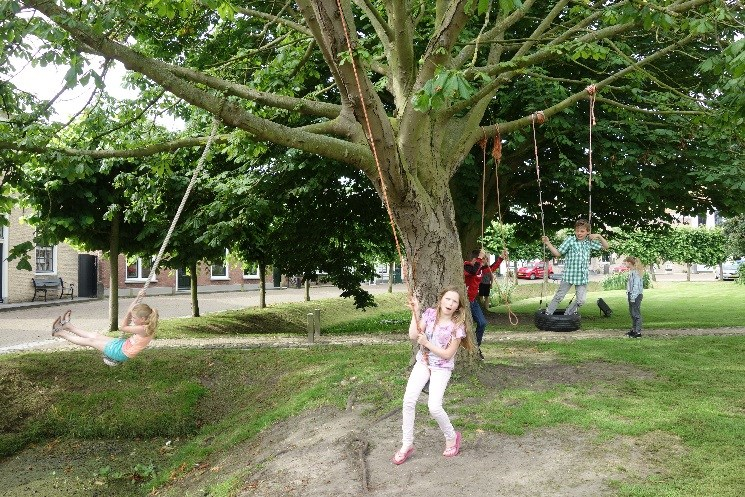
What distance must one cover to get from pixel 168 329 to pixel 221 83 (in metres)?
11.7

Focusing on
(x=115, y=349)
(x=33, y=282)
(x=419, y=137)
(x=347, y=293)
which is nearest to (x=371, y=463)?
(x=115, y=349)

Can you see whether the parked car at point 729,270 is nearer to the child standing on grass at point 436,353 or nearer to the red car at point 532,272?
the red car at point 532,272

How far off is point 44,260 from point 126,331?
2910 cm

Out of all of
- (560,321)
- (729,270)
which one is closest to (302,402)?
(560,321)

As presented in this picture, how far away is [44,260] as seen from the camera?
33156mm

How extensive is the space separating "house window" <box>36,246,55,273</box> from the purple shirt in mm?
30108

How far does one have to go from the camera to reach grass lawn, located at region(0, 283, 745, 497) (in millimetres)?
6957

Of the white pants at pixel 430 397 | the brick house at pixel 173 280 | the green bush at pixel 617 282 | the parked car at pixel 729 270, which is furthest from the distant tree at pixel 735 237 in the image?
the white pants at pixel 430 397

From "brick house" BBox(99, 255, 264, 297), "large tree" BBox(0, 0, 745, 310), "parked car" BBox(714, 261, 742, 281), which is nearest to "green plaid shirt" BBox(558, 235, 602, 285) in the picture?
"large tree" BBox(0, 0, 745, 310)

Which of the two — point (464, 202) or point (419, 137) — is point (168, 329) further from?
point (419, 137)

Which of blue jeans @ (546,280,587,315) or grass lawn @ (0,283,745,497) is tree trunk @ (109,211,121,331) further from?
blue jeans @ (546,280,587,315)

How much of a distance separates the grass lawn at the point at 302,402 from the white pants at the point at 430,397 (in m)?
0.84

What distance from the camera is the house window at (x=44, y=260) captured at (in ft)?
106

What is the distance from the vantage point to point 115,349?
289 inches
